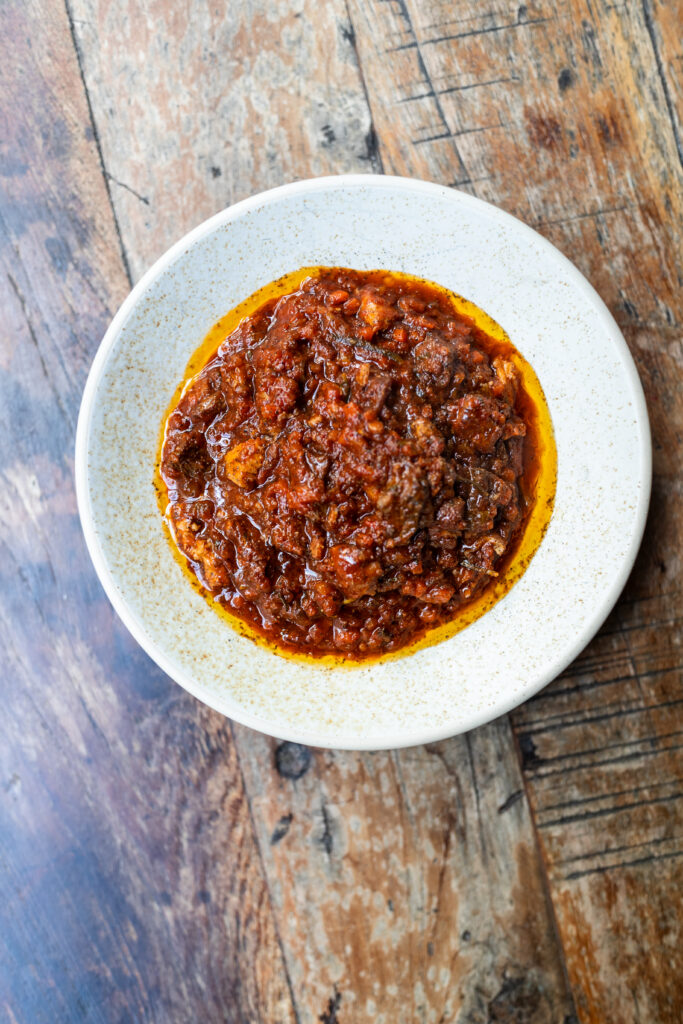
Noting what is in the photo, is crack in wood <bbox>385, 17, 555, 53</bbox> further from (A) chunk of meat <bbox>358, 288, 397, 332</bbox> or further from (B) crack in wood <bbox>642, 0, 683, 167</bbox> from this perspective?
(A) chunk of meat <bbox>358, 288, 397, 332</bbox>

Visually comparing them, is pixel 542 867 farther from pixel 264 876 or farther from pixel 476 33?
pixel 476 33

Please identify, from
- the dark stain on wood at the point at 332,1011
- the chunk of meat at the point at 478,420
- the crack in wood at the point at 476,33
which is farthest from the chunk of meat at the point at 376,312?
the dark stain on wood at the point at 332,1011

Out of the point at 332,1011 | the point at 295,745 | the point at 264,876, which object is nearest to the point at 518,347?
the point at 295,745

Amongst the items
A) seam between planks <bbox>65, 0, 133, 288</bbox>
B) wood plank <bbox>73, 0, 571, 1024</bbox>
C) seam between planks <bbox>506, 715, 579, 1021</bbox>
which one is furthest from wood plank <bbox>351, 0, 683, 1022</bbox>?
seam between planks <bbox>65, 0, 133, 288</bbox>

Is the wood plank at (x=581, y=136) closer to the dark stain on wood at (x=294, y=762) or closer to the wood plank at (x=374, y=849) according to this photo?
the wood plank at (x=374, y=849)

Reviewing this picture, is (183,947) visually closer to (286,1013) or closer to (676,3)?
(286,1013)

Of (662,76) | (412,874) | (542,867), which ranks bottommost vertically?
(542,867)
